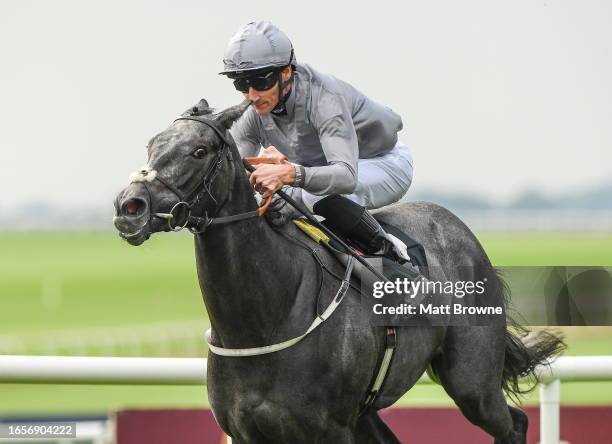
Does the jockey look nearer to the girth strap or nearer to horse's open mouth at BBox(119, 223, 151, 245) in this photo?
the girth strap

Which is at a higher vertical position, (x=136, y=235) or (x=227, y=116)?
(x=227, y=116)

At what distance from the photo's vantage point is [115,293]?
3488 centimetres

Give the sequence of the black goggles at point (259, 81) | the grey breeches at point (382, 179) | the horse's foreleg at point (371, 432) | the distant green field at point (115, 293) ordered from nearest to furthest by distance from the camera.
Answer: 1. the black goggles at point (259, 81)
2. the grey breeches at point (382, 179)
3. the horse's foreleg at point (371, 432)
4. the distant green field at point (115, 293)

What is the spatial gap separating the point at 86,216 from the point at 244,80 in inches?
2422

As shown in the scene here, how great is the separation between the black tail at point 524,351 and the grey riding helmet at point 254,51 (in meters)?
1.51

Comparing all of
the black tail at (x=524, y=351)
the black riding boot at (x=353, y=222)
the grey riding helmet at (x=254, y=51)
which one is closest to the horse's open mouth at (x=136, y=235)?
the grey riding helmet at (x=254, y=51)

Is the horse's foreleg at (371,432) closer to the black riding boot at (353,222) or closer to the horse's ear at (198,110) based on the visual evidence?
the black riding boot at (353,222)

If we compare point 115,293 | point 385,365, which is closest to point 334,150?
point 385,365

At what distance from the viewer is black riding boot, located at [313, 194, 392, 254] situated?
3.79 m

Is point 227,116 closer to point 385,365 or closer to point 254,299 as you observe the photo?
point 254,299

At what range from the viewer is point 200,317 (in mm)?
25984

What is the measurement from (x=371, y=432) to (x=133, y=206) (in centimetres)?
164

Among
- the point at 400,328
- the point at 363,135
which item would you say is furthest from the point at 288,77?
the point at 400,328

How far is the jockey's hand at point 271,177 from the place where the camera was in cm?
342
